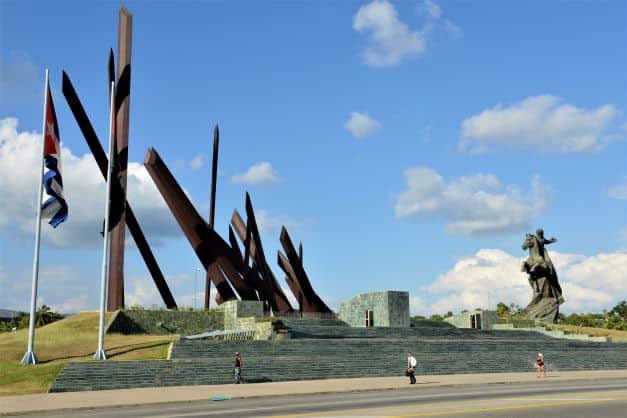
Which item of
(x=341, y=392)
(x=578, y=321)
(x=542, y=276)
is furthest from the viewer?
(x=578, y=321)

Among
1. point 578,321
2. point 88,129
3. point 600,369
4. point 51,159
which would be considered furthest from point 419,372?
point 578,321

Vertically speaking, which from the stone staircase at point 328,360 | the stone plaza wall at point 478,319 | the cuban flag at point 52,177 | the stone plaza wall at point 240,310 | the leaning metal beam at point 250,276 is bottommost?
the stone staircase at point 328,360

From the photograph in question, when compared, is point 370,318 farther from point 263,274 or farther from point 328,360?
point 328,360

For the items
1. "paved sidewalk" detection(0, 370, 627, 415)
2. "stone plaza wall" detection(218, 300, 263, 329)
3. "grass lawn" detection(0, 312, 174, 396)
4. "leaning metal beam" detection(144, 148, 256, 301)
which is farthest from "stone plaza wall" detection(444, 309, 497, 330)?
"grass lawn" detection(0, 312, 174, 396)

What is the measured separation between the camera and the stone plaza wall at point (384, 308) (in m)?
36.8

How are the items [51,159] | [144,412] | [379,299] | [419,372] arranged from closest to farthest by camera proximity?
[144,412] < [51,159] < [419,372] < [379,299]

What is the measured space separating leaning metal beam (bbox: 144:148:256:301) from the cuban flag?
12.0 metres

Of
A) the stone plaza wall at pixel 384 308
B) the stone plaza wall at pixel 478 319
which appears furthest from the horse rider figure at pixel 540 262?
the stone plaza wall at pixel 384 308

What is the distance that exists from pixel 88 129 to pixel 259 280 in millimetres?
12968

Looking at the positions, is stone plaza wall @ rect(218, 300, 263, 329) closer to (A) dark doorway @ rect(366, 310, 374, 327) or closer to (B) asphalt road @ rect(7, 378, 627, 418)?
(A) dark doorway @ rect(366, 310, 374, 327)

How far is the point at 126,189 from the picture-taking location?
34812 millimetres

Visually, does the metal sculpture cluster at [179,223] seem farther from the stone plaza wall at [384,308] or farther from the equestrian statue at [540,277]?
the equestrian statue at [540,277]

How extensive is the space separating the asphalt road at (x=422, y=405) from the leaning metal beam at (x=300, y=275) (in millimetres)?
23958

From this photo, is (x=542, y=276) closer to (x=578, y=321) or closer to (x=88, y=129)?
(x=578, y=321)
